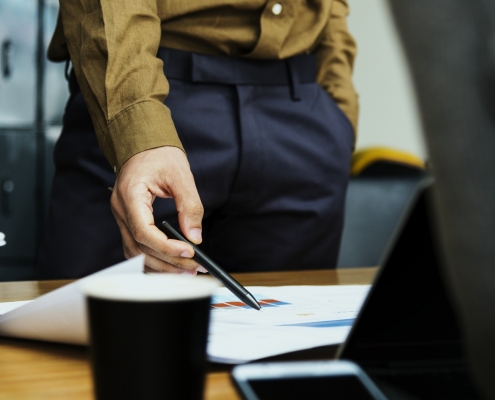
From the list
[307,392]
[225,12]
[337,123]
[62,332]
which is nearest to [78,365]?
[62,332]

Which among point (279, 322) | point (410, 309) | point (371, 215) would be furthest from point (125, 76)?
point (371, 215)

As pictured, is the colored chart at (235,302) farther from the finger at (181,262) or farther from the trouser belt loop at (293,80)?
the trouser belt loop at (293,80)

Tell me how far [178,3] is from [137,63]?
0.60 feet

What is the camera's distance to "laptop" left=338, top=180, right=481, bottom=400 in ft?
1.20

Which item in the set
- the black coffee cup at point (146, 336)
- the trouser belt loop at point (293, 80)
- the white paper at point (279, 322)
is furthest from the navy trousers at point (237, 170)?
the black coffee cup at point (146, 336)

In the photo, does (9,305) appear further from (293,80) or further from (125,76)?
(293,80)

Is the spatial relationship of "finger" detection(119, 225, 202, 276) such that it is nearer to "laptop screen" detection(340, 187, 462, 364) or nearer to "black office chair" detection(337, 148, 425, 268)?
"laptop screen" detection(340, 187, 462, 364)

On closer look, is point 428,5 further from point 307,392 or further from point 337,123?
point 337,123

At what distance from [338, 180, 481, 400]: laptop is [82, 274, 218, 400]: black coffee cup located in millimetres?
137

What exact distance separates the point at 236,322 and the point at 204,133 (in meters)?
0.52

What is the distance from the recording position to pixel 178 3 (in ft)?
3.20

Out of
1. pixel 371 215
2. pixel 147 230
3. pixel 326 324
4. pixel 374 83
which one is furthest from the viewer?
pixel 374 83

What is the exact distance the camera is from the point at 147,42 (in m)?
0.86

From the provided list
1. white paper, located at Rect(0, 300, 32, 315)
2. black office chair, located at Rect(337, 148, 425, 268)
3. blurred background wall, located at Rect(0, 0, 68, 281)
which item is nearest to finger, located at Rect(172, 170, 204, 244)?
white paper, located at Rect(0, 300, 32, 315)
